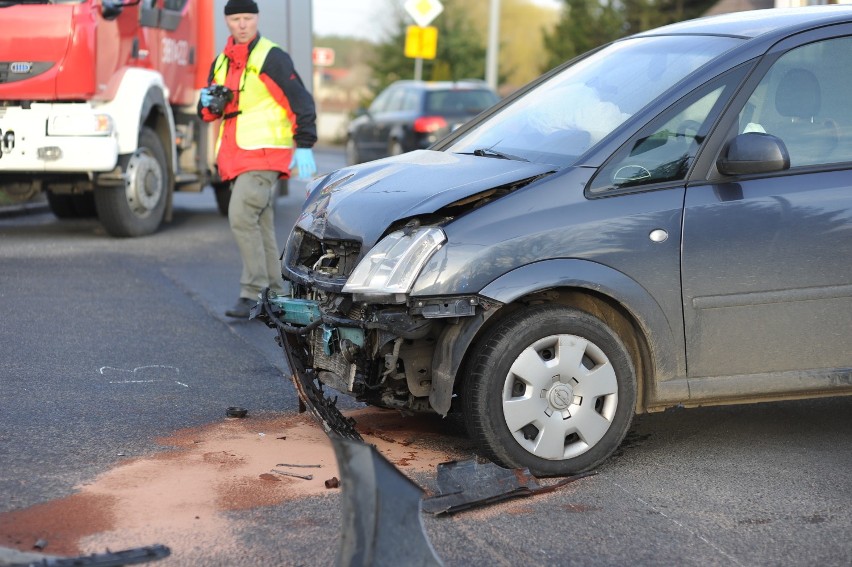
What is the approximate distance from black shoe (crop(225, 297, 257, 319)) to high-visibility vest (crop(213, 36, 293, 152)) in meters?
1.01

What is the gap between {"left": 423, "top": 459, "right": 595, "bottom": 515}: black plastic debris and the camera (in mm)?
4695

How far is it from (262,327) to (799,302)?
13.0ft

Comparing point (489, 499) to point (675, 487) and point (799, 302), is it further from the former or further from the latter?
point (799, 302)

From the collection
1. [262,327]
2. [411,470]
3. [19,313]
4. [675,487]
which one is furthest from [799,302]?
[19,313]

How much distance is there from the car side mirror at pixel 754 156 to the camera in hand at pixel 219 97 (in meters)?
4.14

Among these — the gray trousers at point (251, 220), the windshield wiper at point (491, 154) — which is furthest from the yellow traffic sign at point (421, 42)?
the windshield wiper at point (491, 154)

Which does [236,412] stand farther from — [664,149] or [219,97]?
[219,97]

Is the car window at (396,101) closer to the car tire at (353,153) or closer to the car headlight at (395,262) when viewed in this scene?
the car tire at (353,153)

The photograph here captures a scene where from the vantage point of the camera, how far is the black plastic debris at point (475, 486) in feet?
15.4

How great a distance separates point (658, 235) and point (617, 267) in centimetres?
21

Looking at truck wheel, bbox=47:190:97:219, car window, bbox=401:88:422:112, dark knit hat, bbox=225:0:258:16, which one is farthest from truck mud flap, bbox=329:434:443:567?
car window, bbox=401:88:422:112

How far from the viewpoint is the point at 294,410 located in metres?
6.24

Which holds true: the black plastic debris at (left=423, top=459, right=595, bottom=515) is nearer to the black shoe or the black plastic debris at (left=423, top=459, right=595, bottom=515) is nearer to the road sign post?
the black shoe

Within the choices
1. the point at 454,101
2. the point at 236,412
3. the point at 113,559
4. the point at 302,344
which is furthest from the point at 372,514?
the point at 454,101
